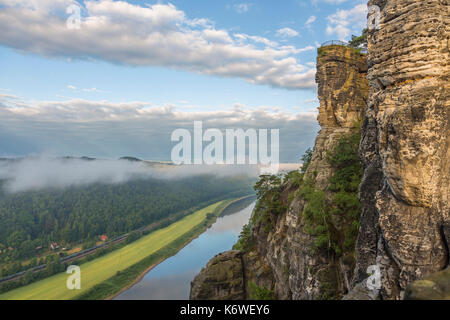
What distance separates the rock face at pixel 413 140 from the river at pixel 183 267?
31.2 m

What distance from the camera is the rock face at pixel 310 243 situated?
584 inches

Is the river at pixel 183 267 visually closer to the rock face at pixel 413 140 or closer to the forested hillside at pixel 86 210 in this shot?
the forested hillside at pixel 86 210

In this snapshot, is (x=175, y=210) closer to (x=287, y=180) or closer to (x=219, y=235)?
(x=219, y=235)

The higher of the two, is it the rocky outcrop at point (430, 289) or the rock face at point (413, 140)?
the rock face at point (413, 140)

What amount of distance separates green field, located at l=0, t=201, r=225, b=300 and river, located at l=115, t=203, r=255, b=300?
6.04 meters

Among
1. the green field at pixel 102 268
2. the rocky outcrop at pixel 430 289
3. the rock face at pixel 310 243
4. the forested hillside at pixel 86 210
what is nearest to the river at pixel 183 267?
the green field at pixel 102 268

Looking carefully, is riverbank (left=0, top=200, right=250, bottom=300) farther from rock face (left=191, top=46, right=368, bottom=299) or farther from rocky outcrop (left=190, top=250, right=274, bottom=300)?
rock face (left=191, top=46, right=368, bottom=299)

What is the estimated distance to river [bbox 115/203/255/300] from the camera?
116ft

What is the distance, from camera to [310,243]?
611 inches

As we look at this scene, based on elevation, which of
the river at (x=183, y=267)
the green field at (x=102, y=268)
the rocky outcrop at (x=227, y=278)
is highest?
the rocky outcrop at (x=227, y=278)

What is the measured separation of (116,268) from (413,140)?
49.5m

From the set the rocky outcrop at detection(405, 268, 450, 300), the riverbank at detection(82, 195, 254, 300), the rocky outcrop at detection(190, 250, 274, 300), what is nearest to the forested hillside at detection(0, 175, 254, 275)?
the riverbank at detection(82, 195, 254, 300)
